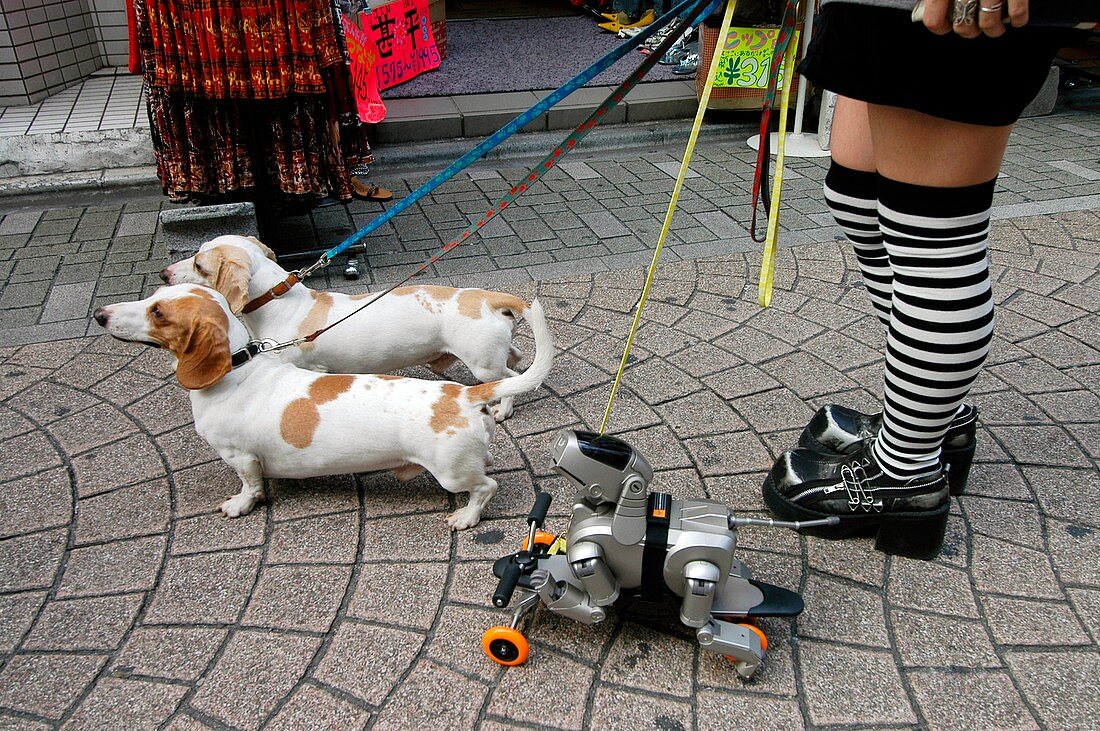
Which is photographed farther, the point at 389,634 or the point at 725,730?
the point at 389,634

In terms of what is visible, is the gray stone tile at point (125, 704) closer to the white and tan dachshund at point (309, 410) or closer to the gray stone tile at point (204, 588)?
the gray stone tile at point (204, 588)

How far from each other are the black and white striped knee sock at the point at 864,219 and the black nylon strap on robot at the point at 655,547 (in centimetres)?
88

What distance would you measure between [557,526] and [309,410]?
809mm

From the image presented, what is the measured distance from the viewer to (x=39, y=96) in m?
5.66

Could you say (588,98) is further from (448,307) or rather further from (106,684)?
(106,684)

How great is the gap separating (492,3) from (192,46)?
678cm

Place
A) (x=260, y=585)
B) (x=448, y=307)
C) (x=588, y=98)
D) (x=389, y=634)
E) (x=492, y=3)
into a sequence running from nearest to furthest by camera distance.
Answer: (x=389, y=634), (x=260, y=585), (x=448, y=307), (x=588, y=98), (x=492, y=3)

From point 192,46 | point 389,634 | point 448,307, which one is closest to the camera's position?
point 389,634

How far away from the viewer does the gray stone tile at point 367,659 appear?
1.88m

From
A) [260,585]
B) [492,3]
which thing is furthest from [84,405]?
[492,3]

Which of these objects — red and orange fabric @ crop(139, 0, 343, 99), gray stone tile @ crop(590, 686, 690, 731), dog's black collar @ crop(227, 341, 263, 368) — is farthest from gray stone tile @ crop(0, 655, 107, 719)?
red and orange fabric @ crop(139, 0, 343, 99)

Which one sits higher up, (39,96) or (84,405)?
(39,96)

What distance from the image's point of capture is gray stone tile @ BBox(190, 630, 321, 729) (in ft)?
5.97

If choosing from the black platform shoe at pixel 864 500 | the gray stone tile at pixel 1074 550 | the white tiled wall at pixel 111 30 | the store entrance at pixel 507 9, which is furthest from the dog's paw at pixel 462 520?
the store entrance at pixel 507 9
